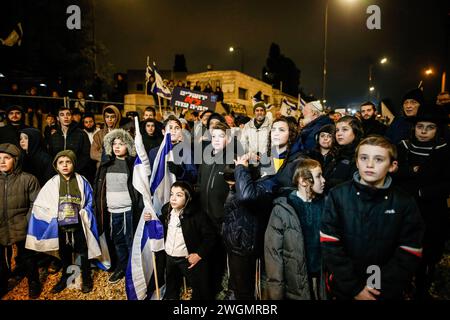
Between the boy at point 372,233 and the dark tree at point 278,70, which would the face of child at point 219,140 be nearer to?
the boy at point 372,233

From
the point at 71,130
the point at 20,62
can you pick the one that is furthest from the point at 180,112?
the point at 20,62

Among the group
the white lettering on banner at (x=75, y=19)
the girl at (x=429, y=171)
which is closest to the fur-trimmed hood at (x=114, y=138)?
the white lettering on banner at (x=75, y=19)

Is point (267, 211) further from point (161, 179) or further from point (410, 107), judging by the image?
point (410, 107)

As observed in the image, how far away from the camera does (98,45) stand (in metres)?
21.7

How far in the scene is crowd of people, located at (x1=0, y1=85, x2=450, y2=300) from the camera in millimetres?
2502

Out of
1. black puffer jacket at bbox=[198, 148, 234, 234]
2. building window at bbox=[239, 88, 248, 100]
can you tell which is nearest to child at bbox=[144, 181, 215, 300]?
black puffer jacket at bbox=[198, 148, 234, 234]

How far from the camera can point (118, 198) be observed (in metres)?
4.19

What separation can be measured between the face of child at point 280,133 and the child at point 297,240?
59cm

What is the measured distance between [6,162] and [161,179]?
2.29 m

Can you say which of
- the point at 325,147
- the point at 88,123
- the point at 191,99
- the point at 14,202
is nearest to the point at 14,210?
the point at 14,202

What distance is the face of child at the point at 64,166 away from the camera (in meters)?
4.06

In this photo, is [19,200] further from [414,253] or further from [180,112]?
[180,112]

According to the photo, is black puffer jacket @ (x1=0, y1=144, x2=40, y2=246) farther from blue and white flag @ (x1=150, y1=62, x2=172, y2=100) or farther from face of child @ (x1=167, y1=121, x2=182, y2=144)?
blue and white flag @ (x1=150, y1=62, x2=172, y2=100)
